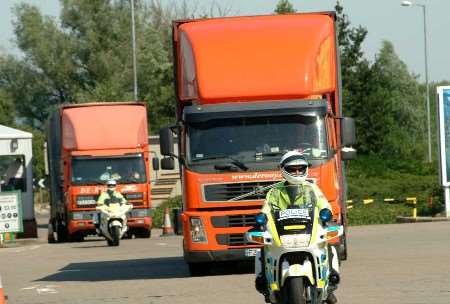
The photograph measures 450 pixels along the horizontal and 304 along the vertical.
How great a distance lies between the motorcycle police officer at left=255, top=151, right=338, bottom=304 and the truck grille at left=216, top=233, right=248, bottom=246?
22.3 ft

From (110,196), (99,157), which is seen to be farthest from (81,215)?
(110,196)

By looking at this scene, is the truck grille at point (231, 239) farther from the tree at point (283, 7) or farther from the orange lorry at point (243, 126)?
the tree at point (283, 7)

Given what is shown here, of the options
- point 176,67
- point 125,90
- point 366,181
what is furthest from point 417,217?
point 125,90

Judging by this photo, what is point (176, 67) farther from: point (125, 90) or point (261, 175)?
point (125, 90)

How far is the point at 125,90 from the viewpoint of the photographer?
297 feet

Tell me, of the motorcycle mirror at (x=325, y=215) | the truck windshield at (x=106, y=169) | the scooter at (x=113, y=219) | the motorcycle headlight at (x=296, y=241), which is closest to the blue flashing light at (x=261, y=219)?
the motorcycle headlight at (x=296, y=241)

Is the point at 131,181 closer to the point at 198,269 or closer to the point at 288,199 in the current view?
the point at 198,269

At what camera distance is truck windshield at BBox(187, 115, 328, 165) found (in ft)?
64.2

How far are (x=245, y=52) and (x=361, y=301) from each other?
576 centimetres

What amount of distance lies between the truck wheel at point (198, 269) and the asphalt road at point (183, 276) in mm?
153

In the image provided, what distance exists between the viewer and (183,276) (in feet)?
69.1

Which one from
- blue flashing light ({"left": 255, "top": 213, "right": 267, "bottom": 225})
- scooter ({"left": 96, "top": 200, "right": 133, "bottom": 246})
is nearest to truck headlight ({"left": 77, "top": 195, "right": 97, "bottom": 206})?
scooter ({"left": 96, "top": 200, "right": 133, "bottom": 246})

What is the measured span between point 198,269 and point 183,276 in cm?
38

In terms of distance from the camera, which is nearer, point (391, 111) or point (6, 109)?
point (6, 109)
